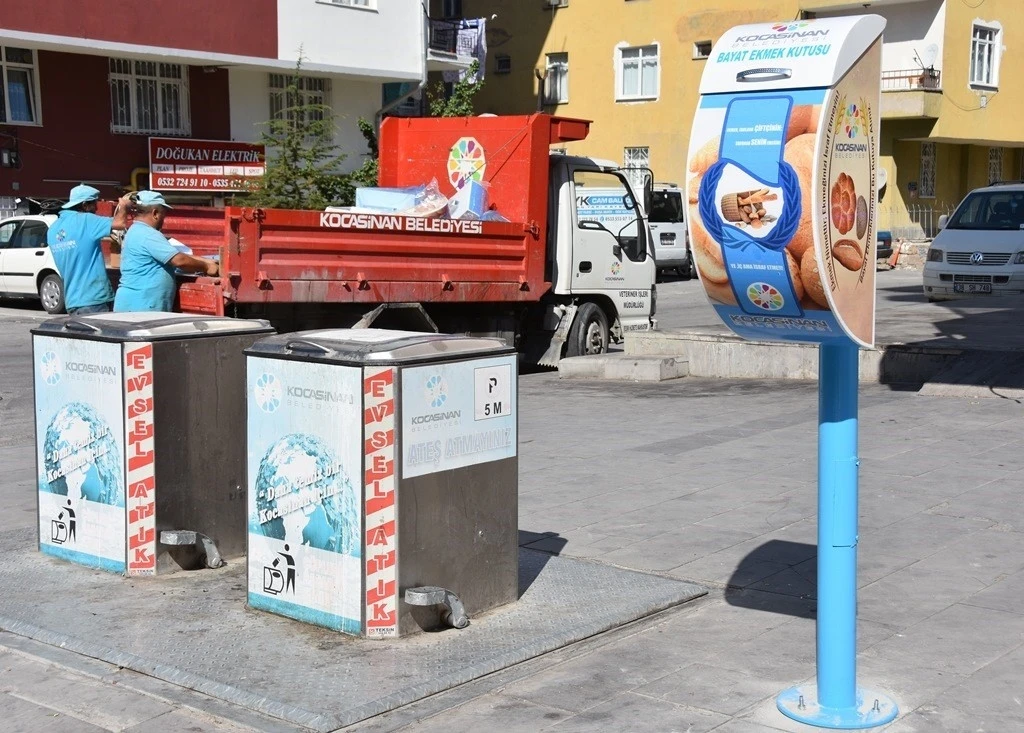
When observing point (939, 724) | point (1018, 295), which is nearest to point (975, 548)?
point (939, 724)

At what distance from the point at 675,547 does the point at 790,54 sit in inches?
130

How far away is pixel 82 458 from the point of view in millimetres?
6484

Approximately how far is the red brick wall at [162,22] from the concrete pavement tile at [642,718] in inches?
902

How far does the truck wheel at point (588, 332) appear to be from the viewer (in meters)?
14.7

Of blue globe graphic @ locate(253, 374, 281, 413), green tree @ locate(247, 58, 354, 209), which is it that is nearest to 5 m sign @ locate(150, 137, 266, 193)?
green tree @ locate(247, 58, 354, 209)

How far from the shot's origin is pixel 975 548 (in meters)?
6.75

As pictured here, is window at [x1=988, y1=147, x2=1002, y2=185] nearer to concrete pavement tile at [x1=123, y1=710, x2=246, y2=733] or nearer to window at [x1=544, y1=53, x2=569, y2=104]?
window at [x1=544, y1=53, x2=569, y2=104]

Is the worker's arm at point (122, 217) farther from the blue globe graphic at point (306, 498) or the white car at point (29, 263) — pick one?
the white car at point (29, 263)

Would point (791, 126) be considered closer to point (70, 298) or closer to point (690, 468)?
point (690, 468)

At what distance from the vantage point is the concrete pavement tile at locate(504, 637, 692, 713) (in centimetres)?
481

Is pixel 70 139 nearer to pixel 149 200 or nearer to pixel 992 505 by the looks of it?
pixel 149 200

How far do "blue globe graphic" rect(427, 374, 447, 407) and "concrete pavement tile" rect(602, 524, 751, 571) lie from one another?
1656 mm

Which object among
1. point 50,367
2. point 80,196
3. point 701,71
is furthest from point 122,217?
point 701,71

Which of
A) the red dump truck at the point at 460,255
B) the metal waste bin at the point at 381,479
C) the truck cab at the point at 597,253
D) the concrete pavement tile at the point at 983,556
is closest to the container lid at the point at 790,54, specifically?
the metal waste bin at the point at 381,479
